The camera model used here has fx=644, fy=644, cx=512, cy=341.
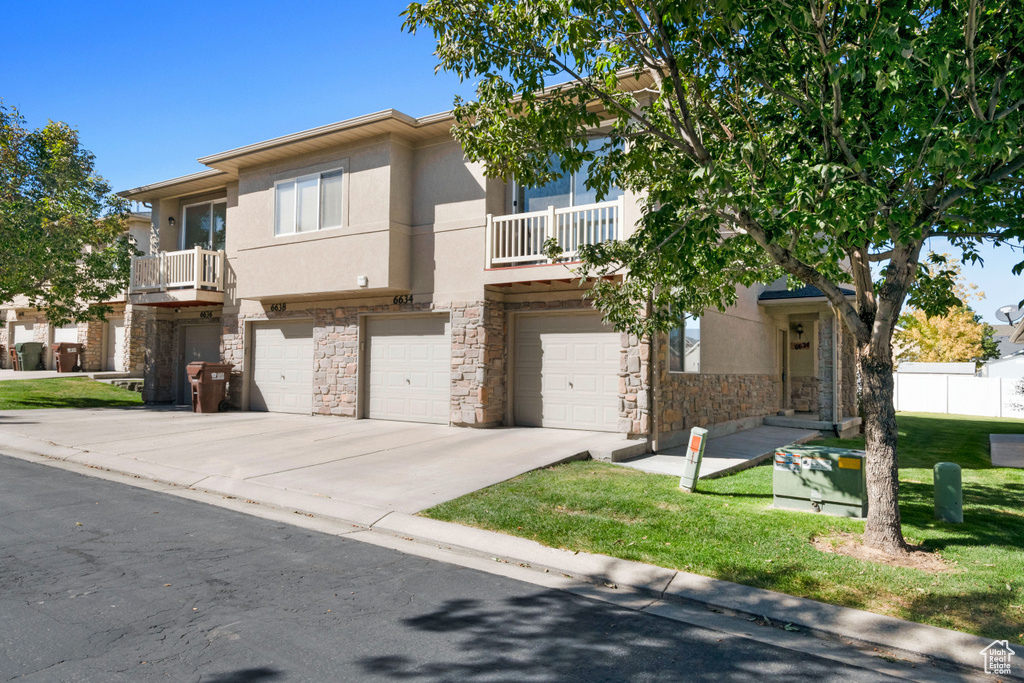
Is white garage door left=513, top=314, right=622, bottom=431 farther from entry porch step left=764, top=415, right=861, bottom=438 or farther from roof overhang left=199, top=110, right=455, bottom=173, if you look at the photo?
entry porch step left=764, top=415, right=861, bottom=438

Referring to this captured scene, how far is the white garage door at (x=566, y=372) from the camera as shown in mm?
12445

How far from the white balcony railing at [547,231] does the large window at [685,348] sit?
2.53m

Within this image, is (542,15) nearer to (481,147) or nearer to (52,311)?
(481,147)

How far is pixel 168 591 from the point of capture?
4711 millimetres

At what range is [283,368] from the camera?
16484mm

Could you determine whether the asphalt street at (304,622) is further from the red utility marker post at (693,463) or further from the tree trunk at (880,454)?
the red utility marker post at (693,463)

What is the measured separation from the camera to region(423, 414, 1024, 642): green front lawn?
4824 mm

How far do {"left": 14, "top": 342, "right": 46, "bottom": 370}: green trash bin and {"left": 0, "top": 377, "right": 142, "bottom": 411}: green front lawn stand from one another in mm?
6277

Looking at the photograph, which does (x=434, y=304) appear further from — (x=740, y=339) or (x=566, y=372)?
(x=740, y=339)

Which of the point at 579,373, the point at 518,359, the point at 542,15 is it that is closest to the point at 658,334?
the point at 579,373

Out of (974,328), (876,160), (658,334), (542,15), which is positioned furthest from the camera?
(974,328)

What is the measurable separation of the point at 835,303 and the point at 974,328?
3917 cm

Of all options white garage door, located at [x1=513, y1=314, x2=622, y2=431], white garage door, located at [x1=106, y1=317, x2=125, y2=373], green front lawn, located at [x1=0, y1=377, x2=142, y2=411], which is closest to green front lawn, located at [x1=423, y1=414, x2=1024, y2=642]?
white garage door, located at [x1=513, y1=314, x2=622, y2=431]

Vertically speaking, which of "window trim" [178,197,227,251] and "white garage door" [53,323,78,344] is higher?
"window trim" [178,197,227,251]
